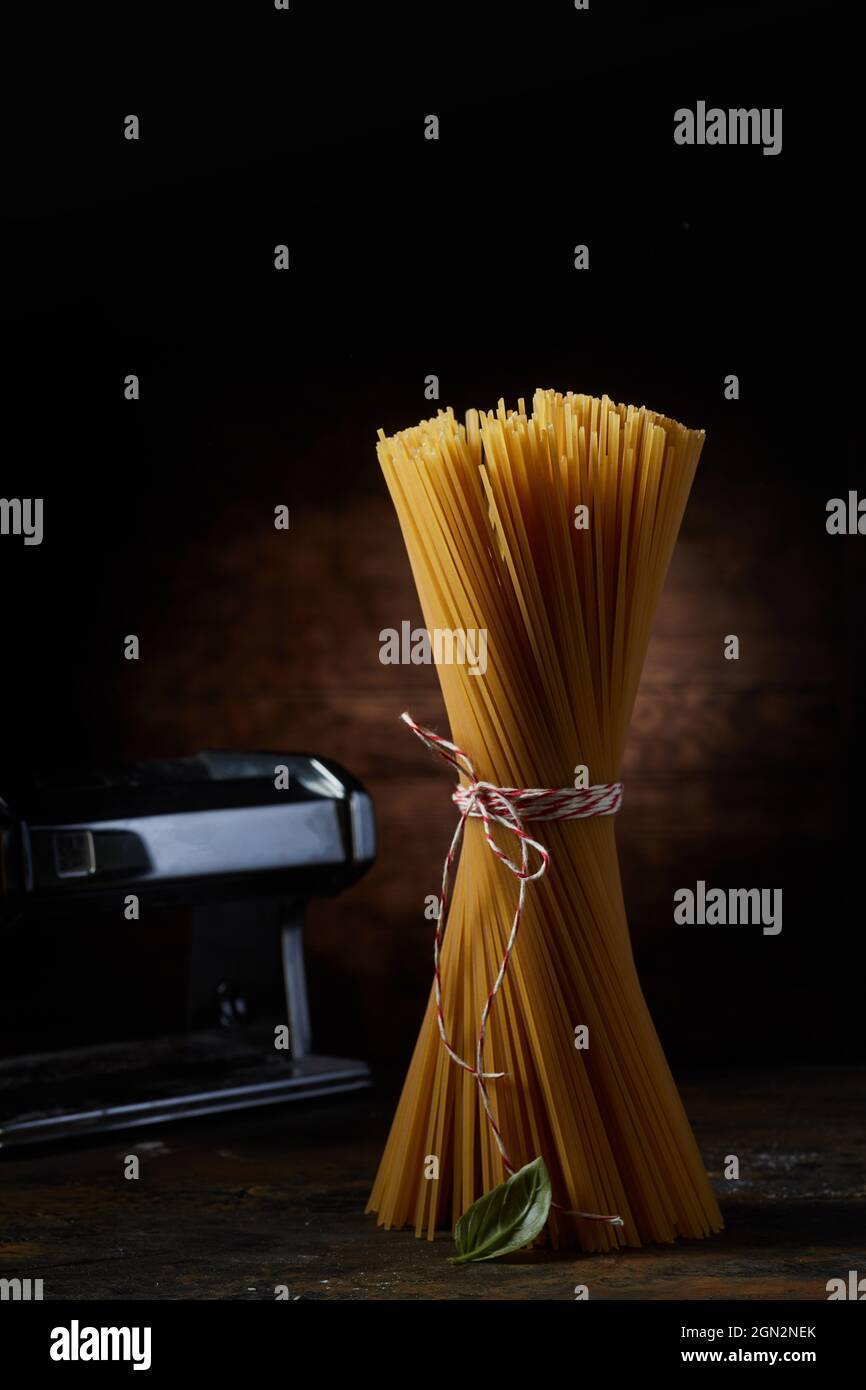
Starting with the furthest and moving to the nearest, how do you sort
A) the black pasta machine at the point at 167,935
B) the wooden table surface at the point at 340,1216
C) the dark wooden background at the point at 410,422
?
the dark wooden background at the point at 410,422, the black pasta machine at the point at 167,935, the wooden table surface at the point at 340,1216

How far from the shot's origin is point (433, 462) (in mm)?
999

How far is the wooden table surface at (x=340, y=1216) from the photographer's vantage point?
95 cm

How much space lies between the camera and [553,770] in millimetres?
1013

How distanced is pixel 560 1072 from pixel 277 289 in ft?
2.77

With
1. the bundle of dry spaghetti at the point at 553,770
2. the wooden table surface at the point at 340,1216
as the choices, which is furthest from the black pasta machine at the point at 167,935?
the bundle of dry spaghetti at the point at 553,770

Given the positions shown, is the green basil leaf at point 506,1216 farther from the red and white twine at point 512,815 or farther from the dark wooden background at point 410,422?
the dark wooden background at point 410,422

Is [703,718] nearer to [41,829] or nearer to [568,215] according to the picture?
[568,215]

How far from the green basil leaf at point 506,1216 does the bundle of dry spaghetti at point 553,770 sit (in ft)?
0.06

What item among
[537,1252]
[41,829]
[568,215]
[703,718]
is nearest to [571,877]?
[537,1252]

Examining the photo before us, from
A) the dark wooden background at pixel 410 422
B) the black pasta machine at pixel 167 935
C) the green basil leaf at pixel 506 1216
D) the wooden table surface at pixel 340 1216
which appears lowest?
the wooden table surface at pixel 340 1216

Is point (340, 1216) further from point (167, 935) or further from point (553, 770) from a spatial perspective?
point (167, 935)

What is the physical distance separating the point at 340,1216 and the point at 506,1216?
16cm

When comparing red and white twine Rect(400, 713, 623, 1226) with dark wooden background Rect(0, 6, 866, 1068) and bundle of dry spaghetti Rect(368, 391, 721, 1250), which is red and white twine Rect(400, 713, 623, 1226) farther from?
dark wooden background Rect(0, 6, 866, 1068)

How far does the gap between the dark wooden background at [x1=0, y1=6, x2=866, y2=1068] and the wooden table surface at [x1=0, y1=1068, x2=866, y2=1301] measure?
0.23 m
